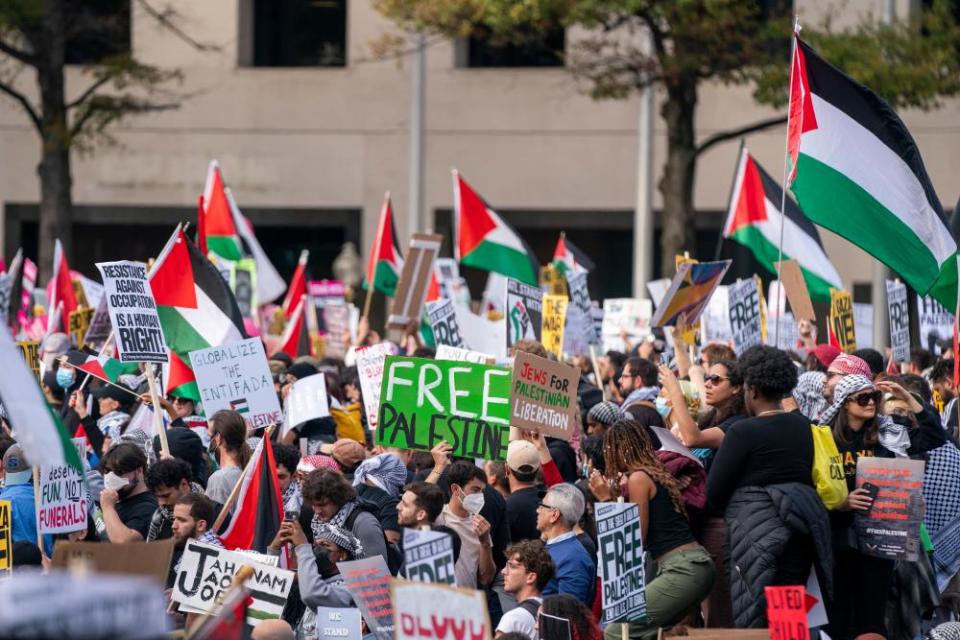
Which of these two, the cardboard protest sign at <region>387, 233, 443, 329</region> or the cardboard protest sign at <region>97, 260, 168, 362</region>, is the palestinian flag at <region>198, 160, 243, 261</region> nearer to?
the cardboard protest sign at <region>387, 233, 443, 329</region>

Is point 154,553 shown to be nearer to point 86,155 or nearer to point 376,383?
point 376,383

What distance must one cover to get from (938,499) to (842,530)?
3.59ft

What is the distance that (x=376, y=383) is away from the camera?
11039 millimetres

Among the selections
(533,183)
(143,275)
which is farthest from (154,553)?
(533,183)

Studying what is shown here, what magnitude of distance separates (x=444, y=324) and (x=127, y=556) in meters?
7.92

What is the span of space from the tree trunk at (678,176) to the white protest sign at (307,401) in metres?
15.8

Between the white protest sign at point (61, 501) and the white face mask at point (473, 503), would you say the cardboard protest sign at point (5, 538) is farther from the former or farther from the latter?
the white face mask at point (473, 503)

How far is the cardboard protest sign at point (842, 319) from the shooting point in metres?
13.2

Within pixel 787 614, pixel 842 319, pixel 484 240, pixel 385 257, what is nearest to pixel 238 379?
pixel 787 614

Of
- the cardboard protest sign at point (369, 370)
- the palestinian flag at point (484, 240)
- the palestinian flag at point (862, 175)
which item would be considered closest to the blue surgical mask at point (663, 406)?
the palestinian flag at point (862, 175)

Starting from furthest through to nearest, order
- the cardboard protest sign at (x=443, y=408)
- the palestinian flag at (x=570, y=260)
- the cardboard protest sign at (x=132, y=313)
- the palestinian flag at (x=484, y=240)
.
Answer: the palestinian flag at (x=570, y=260) → the palestinian flag at (x=484, y=240) → the cardboard protest sign at (x=132, y=313) → the cardboard protest sign at (x=443, y=408)

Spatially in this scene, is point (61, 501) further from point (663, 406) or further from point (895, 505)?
point (663, 406)

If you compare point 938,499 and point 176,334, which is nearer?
point 938,499

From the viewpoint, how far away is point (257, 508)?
7766 mm
